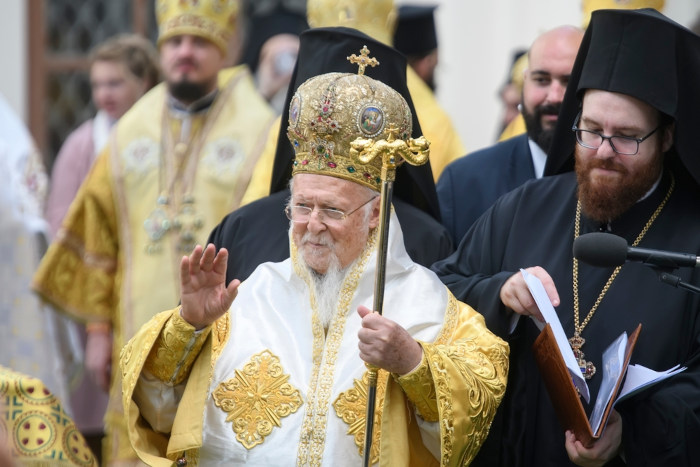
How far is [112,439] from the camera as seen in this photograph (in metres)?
8.26

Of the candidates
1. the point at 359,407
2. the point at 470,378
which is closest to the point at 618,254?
the point at 470,378

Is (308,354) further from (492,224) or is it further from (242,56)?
(242,56)

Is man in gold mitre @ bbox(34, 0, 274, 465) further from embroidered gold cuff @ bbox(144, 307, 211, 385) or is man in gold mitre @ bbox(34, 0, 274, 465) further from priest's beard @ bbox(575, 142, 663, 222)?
priest's beard @ bbox(575, 142, 663, 222)

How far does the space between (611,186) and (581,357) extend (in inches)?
23.6

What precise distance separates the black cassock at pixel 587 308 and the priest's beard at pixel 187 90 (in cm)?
297

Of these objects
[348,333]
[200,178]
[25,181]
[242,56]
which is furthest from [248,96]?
[348,333]

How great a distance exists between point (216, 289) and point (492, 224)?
1.25 meters

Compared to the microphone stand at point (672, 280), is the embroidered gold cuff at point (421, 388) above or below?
below

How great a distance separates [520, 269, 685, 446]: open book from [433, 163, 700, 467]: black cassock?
0.13m

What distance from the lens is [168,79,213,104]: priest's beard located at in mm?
8562

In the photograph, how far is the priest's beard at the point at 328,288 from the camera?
5.46 m

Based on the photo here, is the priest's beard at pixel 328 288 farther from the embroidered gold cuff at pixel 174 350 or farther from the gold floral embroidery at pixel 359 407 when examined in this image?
the embroidered gold cuff at pixel 174 350

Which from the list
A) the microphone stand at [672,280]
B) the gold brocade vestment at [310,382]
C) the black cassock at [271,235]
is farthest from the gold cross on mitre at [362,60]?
the microphone stand at [672,280]

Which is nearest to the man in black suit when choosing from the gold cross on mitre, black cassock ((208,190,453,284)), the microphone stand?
black cassock ((208,190,453,284))
